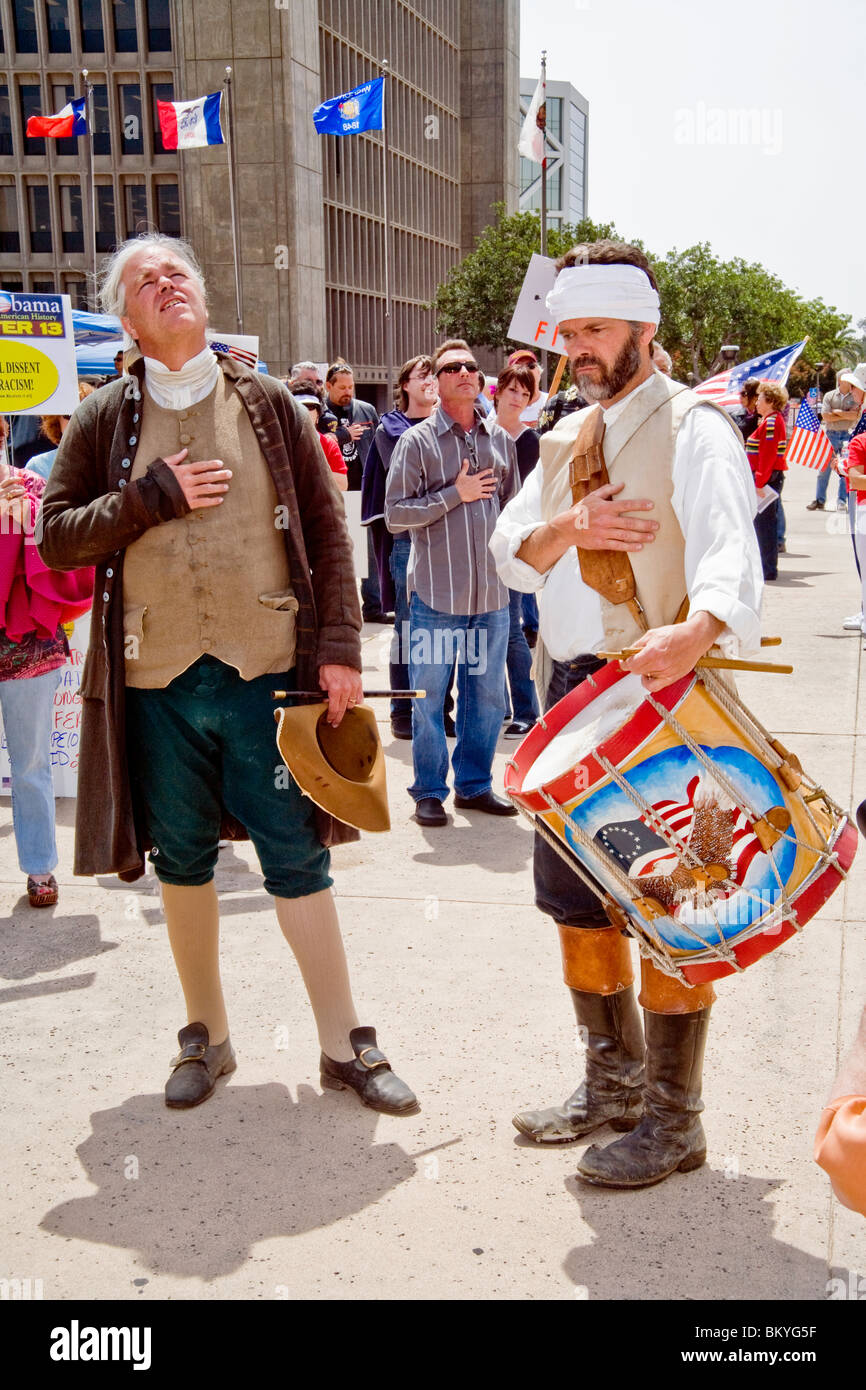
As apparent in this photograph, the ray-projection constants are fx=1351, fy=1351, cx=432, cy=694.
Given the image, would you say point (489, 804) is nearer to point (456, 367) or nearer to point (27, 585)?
point (456, 367)

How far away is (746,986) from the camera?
4117 millimetres

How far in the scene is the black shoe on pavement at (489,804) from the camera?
6.23m

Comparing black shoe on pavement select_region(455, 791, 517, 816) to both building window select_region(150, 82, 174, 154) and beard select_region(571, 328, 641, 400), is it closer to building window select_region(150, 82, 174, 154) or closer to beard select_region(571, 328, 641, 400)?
beard select_region(571, 328, 641, 400)

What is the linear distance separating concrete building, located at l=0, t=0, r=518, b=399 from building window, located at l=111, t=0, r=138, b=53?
5 cm

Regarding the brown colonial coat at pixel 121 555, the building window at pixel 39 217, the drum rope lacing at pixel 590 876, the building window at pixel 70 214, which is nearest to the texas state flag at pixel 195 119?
the building window at pixel 70 214

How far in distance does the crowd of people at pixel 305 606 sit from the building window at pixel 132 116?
50.5m

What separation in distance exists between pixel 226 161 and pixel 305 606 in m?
46.6

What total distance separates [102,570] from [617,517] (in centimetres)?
139

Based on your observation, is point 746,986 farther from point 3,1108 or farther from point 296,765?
point 3,1108

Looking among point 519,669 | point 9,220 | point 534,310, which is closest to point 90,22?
point 9,220

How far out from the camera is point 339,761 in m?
3.51

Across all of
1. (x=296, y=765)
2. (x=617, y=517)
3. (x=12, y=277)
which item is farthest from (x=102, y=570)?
(x=12, y=277)

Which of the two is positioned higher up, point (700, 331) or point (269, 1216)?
point (700, 331)

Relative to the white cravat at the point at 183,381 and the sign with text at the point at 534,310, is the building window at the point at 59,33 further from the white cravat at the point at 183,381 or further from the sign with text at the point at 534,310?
the white cravat at the point at 183,381
